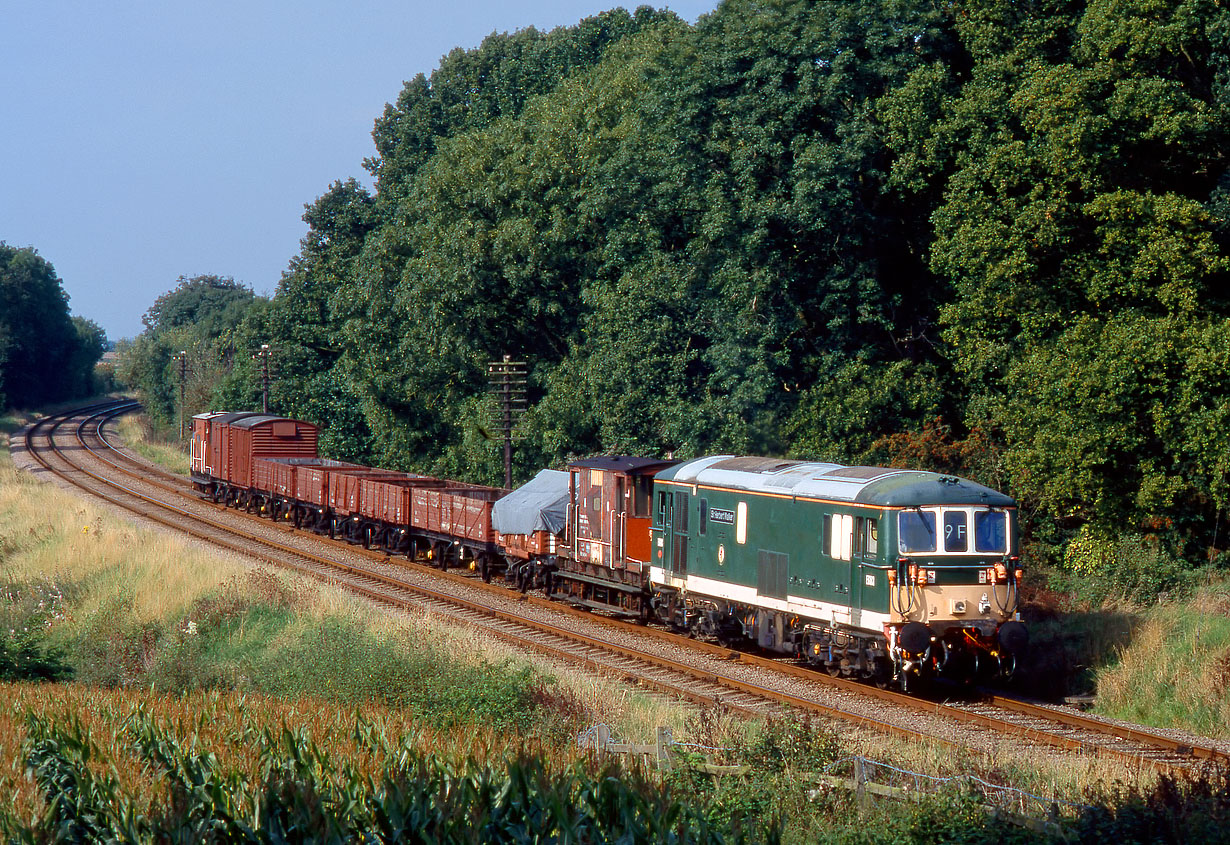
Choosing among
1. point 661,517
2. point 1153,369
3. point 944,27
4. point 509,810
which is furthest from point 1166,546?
point 509,810

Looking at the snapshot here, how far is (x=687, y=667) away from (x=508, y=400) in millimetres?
21276

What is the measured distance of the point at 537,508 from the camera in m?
25.5

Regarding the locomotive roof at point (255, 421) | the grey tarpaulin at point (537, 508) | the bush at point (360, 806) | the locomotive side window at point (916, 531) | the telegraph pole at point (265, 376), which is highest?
the telegraph pole at point (265, 376)

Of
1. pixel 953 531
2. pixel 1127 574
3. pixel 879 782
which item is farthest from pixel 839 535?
pixel 1127 574

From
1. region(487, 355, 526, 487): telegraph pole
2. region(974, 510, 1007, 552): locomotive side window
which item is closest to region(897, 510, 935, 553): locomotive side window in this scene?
region(974, 510, 1007, 552): locomotive side window

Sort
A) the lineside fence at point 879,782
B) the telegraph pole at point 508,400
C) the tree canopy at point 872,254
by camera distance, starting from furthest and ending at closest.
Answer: the telegraph pole at point 508,400
the tree canopy at point 872,254
the lineside fence at point 879,782

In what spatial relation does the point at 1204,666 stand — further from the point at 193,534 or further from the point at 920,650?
the point at 193,534

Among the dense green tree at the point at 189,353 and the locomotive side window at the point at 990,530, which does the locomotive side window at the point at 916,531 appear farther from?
the dense green tree at the point at 189,353

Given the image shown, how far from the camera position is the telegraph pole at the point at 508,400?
38.6 meters

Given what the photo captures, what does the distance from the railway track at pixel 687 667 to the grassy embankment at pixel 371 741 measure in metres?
1.04

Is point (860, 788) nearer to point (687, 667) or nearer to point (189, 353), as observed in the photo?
point (687, 667)

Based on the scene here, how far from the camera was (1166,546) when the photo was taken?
2544 cm

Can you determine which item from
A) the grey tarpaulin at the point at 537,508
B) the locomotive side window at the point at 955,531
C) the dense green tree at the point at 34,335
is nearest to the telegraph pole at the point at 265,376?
the grey tarpaulin at the point at 537,508

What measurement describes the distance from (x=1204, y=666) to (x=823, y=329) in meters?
17.8
